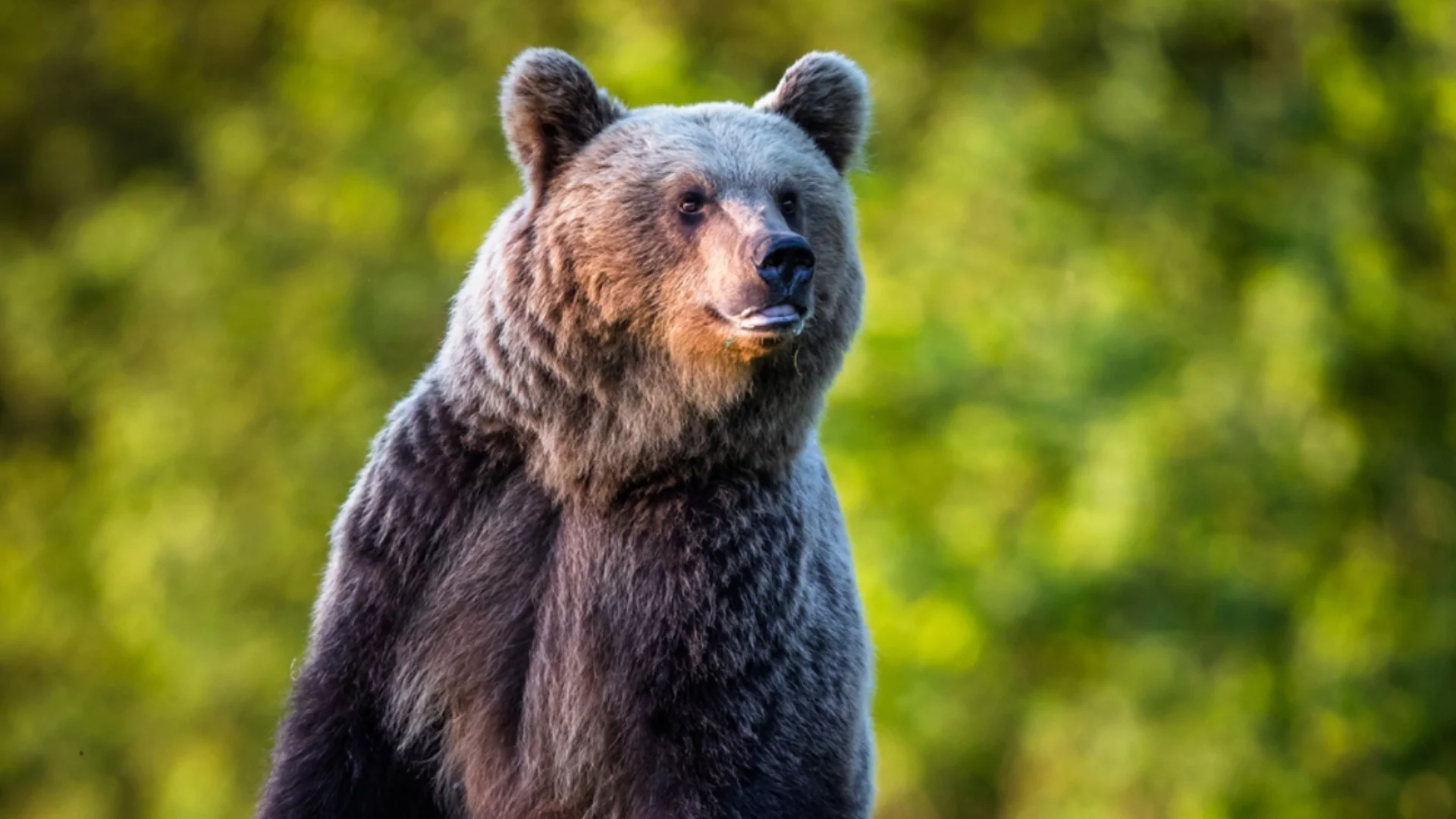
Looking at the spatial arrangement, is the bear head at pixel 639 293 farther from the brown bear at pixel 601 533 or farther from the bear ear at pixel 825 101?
the bear ear at pixel 825 101

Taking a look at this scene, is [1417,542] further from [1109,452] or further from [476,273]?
[476,273]

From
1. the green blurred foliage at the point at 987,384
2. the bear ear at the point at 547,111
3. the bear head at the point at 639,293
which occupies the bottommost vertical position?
the green blurred foliage at the point at 987,384

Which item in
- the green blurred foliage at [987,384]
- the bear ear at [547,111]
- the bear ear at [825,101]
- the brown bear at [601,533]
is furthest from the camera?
the green blurred foliage at [987,384]

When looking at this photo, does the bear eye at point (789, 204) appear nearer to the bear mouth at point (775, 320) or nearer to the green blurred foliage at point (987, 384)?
the bear mouth at point (775, 320)

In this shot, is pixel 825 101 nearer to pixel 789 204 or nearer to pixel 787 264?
pixel 789 204

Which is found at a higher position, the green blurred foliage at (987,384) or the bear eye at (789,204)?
the bear eye at (789,204)

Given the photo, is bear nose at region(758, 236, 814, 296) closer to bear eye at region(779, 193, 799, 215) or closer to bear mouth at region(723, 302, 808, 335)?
bear mouth at region(723, 302, 808, 335)

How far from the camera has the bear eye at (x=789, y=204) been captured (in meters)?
4.86

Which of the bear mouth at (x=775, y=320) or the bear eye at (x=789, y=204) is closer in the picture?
the bear mouth at (x=775, y=320)

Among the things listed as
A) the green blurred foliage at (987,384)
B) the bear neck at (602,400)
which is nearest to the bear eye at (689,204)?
the bear neck at (602,400)

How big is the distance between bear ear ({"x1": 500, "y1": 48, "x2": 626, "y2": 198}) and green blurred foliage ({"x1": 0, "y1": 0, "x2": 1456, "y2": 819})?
9550mm

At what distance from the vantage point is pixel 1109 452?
14.1 metres

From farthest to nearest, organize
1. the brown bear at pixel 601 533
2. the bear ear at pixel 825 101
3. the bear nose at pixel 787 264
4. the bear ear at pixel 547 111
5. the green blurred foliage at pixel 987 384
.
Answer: the green blurred foliage at pixel 987 384 → the bear ear at pixel 825 101 → the bear ear at pixel 547 111 → the brown bear at pixel 601 533 → the bear nose at pixel 787 264

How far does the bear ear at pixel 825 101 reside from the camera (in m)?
5.21
